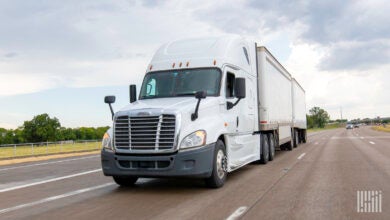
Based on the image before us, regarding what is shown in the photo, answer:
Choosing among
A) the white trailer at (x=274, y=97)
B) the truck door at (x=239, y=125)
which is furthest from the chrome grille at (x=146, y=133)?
the white trailer at (x=274, y=97)

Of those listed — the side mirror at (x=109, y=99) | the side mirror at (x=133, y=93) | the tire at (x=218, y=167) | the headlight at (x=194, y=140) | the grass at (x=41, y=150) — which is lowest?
the grass at (x=41, y=150)

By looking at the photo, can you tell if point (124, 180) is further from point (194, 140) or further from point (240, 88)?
point (240, 88)

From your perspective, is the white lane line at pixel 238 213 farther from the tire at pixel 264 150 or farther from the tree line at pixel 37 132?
the tree line at pixel 37 132

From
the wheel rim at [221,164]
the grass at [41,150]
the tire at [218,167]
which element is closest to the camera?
the tire at [218,167]

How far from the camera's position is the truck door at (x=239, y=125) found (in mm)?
9562

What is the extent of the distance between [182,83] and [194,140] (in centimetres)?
193

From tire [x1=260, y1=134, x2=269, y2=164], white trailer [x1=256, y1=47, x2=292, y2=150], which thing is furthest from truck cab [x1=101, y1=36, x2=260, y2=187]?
white trailer [x1=256, y1=47, x2=292, y2=150]

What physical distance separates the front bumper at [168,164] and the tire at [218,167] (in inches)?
9.3

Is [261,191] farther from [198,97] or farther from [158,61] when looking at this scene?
[158,61]

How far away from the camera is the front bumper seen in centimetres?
793

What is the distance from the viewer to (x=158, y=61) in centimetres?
1027

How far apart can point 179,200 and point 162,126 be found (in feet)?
4.74

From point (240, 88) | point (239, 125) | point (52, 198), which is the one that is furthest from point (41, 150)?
point (240, 88)

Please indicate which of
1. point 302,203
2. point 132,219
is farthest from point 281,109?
point 132,219
